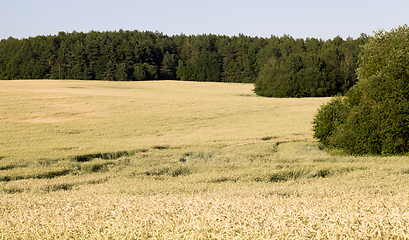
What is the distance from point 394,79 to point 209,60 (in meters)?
94.0

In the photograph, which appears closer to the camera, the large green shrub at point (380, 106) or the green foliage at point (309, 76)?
the large green shrub at point (380, 106)

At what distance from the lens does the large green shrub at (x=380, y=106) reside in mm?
12922

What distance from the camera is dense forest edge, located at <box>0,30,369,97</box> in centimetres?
6206

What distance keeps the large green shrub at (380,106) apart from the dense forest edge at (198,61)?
43537mm

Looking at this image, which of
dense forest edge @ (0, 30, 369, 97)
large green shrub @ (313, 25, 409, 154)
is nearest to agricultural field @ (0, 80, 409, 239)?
large green shrub @ (313, 25, 409, 154)

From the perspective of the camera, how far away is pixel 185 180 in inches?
332

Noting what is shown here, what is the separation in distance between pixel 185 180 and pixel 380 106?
9.22 m

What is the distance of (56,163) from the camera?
12.7 metres

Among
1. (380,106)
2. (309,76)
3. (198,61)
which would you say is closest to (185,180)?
(380,106)

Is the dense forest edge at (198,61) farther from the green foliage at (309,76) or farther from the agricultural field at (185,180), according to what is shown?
the agricultural field at (185,180)

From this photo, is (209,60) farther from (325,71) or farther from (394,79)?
(394,79)

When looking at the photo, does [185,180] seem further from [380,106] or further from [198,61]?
[198,61]

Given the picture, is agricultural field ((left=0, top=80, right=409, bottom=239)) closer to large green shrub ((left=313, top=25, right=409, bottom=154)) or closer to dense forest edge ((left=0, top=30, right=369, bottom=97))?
large green shrub ((left=313, top=25, right=409, bottom=154))

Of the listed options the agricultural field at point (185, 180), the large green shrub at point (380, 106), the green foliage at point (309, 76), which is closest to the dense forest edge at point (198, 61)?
the green foliage at point (309, 76)
